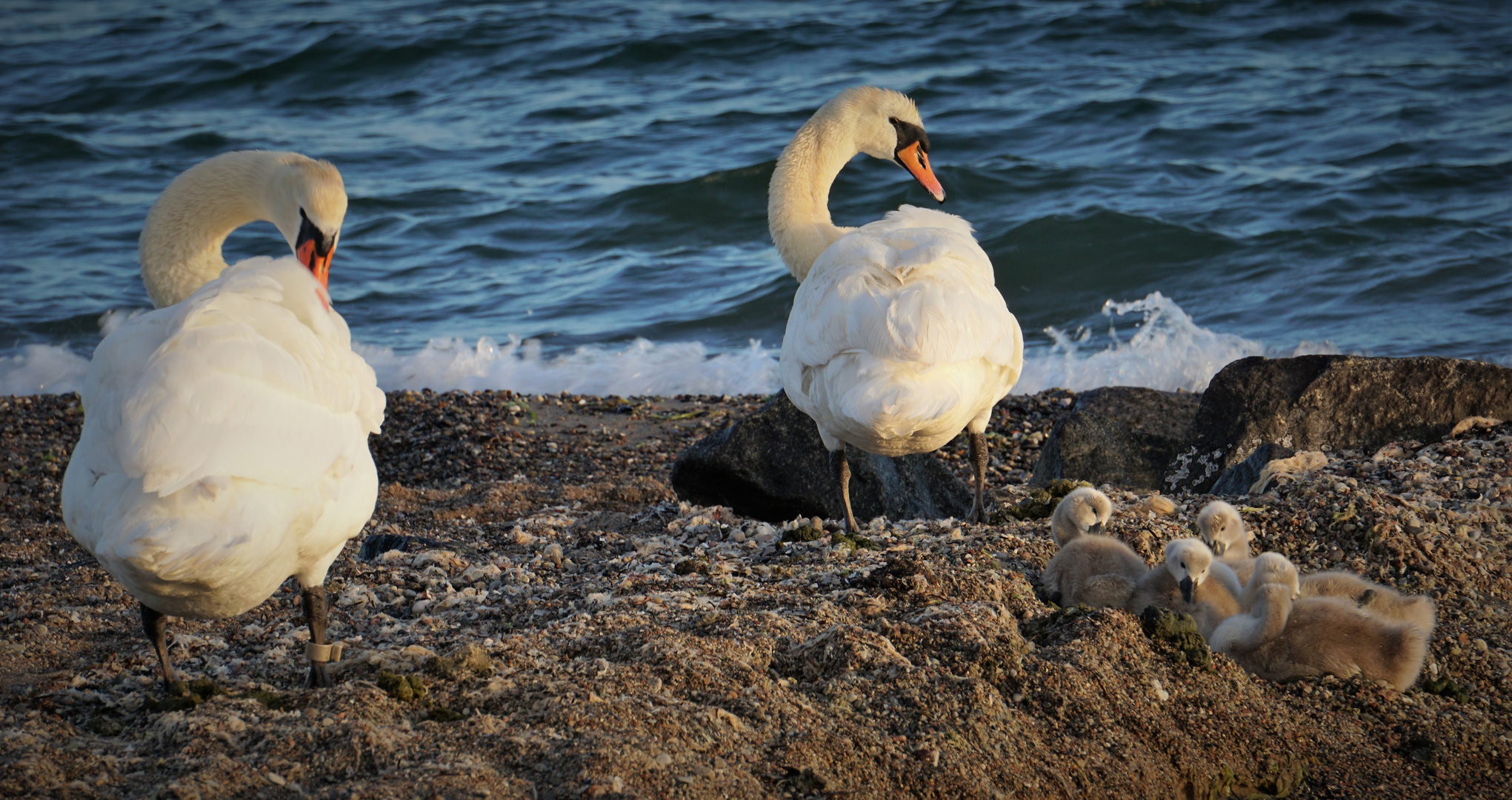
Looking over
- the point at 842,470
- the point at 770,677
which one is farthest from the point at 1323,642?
the point at 842,470

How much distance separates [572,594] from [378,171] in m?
15.2

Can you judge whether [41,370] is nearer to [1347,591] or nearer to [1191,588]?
[1191,588]

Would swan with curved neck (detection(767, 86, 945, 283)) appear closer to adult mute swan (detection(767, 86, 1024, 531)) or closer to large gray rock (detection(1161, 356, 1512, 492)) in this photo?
adult mute swan (detection(767, 86, 1024, 531))

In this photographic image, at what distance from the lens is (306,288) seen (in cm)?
381

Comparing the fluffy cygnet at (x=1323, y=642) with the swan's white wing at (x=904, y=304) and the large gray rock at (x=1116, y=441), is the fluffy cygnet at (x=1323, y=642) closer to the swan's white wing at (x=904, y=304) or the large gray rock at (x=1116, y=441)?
the swan's white wing at (x=904, y=304)

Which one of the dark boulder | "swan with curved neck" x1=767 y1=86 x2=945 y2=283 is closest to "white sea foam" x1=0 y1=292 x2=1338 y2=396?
"swan with curved neck" x1=767 y1=86 x2=945 y2=283

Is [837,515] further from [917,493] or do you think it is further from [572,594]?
[572,594]

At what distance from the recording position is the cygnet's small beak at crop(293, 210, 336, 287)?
4820mm

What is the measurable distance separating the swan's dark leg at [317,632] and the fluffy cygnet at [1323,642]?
289 centimetres

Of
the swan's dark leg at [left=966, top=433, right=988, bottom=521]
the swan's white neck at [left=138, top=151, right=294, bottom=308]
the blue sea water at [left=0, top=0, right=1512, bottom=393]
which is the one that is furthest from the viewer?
the blue sea water at [left=0, top=0, right=1512, bottom=393]

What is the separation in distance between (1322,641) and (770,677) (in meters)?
1.77

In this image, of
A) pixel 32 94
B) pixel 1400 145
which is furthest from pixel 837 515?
pixel 32 94

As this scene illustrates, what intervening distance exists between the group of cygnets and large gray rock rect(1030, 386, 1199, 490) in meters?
1.92

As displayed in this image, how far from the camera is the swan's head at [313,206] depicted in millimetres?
4766
